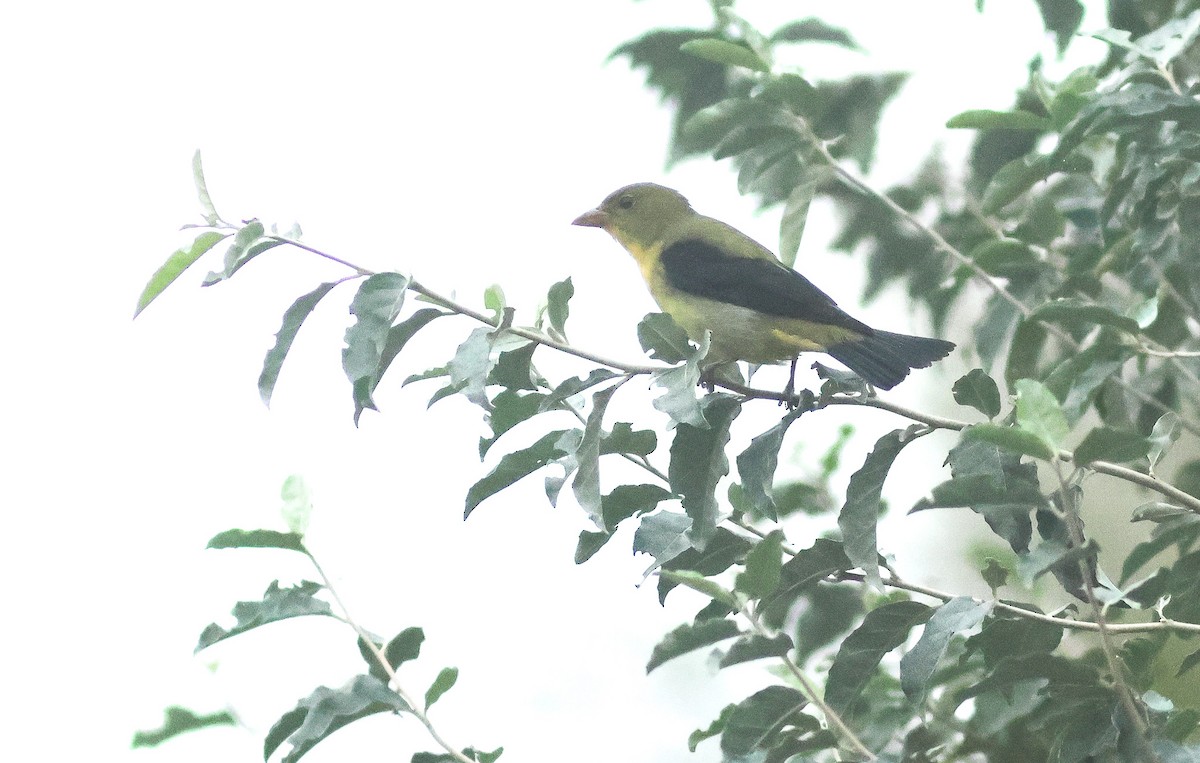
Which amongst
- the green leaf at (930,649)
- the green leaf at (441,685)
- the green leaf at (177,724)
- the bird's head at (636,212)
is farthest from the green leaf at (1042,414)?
the bird's head at (636,212)

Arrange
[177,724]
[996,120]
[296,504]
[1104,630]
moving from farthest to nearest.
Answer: [996,120], [177,724], [296,504], [1104,630]

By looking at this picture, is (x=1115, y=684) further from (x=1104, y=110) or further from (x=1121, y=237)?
(x=1121, y=237)

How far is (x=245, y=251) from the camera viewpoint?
2.21m

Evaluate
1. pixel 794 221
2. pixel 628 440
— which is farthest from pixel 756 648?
pixel 794 221

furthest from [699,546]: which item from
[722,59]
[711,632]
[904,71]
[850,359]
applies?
[904,71]

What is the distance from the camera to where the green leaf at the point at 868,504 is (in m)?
2.17

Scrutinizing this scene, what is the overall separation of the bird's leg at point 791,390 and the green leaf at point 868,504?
372 mm

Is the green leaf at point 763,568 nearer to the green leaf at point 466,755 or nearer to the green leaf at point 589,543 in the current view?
the green leaf at point 589,543

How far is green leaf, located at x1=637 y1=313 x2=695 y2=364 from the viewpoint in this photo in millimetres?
2256

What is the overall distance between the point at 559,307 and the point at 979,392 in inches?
31.3

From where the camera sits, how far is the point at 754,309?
343cm

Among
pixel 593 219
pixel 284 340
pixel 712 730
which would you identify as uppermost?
pixel 593 219

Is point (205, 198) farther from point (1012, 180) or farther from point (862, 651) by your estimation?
point (1012, 180)

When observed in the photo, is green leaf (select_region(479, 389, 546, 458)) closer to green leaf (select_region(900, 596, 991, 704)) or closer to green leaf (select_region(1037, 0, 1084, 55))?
green leaf (select_region(900, 596, 991, 704))
